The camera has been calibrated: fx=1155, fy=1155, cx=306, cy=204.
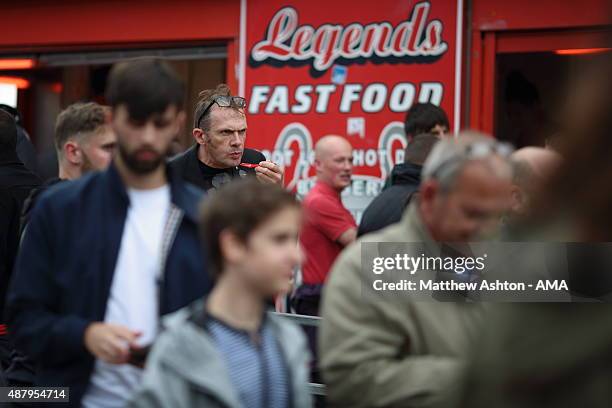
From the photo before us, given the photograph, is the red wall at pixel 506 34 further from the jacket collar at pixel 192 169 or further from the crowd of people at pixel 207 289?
the crowd of people at pixel 207 289

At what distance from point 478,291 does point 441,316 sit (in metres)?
0.35

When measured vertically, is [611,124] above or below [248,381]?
above

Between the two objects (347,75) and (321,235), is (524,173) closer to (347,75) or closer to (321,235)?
(321,235)

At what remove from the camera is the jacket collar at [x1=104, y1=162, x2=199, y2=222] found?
3471 mm

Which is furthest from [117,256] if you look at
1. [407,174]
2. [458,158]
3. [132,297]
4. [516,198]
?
[407,174]

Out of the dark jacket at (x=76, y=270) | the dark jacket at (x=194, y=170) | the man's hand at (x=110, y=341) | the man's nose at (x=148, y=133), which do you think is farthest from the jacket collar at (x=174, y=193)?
the dark jacket at (x=194, y=170)

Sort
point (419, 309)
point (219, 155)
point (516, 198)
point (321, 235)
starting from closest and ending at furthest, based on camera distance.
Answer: point (419, 309), point (516, 198), point (219, 155), point (321, 235)

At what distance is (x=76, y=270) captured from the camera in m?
3.44

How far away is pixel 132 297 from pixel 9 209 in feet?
9.02

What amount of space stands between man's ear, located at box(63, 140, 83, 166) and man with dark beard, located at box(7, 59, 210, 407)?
1.23 metres

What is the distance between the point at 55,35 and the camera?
1139 cm

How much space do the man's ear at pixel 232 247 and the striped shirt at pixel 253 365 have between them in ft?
0.55

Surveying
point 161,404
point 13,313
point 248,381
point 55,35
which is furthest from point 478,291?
point 55,35

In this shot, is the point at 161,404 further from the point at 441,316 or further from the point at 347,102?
the point at 347,102
